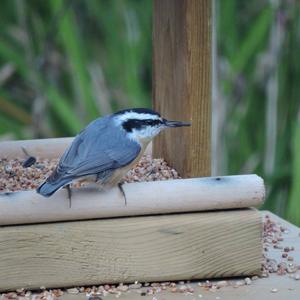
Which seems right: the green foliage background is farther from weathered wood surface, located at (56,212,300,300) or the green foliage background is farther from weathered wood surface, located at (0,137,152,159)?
weathered wood surface, located at (56,212,300,300)

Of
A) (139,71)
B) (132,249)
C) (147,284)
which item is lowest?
(147,284)

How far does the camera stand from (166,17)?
3.24m

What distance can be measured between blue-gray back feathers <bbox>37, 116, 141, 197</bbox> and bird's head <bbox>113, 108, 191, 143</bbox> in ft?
0.07

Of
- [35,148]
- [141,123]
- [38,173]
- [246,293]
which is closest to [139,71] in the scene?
[35,148]

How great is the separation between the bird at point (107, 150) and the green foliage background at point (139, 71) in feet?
4.10

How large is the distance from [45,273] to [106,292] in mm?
174

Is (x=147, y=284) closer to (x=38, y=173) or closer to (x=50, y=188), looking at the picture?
(x=50, y=188)

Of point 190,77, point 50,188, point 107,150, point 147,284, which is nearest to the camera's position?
point 50,188

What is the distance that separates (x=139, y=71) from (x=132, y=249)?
2.02 meters

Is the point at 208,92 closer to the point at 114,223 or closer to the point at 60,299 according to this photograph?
the point at 114,223

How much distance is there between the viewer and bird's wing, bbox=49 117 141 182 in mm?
2785

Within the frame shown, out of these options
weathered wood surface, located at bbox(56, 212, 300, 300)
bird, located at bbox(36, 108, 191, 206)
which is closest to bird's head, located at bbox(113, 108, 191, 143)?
bird, located at bbox(36, 108, 191, 206)

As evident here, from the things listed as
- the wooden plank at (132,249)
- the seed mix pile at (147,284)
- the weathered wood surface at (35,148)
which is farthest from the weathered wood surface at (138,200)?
the weathered wood surface at (35,148)

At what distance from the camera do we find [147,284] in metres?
2.79
